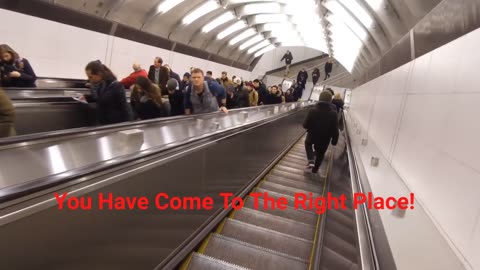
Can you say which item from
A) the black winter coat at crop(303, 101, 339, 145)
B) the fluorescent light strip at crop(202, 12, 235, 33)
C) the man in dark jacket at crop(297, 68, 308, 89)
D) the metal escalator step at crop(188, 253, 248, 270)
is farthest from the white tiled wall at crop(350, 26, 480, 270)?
the fluorescent light strip at crop(202, 12, 235, 33)

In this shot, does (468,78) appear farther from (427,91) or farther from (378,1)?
(378,1)

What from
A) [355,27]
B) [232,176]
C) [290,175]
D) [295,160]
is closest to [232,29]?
[355,27]

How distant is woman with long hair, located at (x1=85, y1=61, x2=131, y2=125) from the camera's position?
11.0 feet

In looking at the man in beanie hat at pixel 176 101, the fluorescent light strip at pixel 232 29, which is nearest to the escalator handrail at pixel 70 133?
the man in beanie hat at pixel 176 101

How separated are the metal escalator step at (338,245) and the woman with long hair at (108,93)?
260 centimetres

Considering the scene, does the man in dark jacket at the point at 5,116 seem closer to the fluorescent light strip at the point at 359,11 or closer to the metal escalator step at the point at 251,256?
the metal escalator step at the point at 251,256

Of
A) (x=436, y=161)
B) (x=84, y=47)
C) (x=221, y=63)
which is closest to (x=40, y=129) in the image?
(x=436, y=161)

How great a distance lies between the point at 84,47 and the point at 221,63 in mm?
11932

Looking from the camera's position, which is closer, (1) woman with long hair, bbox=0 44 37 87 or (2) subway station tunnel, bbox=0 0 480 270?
(2) subway station tunnel, bbox=0 0 480 270

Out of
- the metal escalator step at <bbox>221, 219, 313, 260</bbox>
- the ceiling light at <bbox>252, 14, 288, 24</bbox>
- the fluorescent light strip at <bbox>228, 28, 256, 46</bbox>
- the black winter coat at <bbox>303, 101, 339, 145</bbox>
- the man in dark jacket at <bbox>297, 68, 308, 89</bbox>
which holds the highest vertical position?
the ceiling light at <bbox>252, 14, 288, 24</bbox>

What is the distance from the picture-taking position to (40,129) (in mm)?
3949

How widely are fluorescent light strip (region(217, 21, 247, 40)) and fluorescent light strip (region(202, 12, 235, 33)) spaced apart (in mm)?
1447

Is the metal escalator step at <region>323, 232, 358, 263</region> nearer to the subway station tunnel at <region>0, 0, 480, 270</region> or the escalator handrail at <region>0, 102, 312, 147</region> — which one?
the subway station tunnel at <region>0, 0, 480, 270</region>

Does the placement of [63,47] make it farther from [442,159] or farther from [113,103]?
[442,159]
